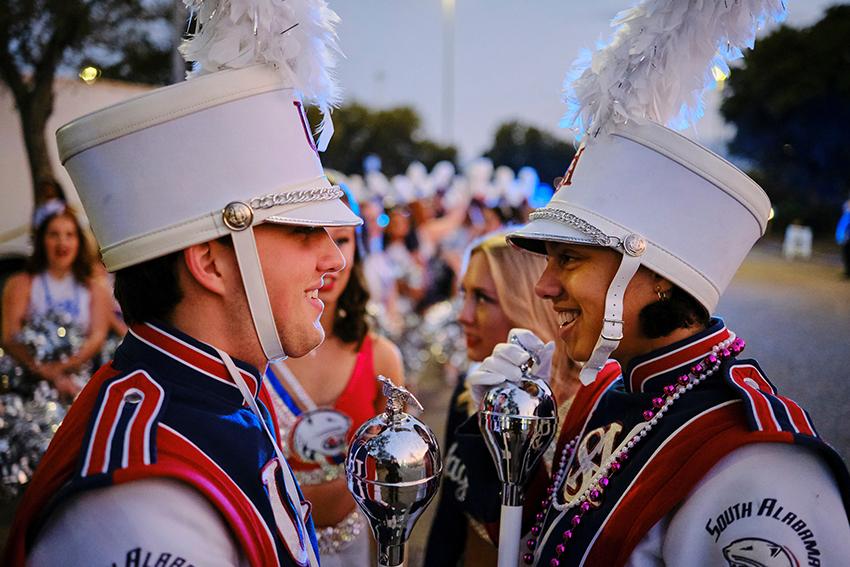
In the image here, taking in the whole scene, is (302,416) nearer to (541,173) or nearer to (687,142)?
(687,142)

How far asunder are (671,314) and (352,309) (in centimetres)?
162

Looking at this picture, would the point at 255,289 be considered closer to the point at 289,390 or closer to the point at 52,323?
the point at 289,390

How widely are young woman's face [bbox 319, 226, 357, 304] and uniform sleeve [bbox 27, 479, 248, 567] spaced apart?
1643 mm

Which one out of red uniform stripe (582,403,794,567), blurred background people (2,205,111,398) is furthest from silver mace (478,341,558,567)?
blurred background people (2,205,111,398)

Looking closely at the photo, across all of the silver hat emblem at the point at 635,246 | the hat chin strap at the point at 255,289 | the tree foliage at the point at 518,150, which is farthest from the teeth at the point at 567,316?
the tree foliage at the point at 518,150

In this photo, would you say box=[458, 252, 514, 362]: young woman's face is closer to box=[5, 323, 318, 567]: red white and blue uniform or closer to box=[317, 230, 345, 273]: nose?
box=[317, 230, 345, 273]: nose

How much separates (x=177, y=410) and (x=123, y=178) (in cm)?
50

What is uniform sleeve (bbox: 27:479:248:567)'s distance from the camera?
1.26 meters

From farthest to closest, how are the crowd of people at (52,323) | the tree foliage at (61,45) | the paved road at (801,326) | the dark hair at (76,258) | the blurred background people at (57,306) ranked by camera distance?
the dark hair at (76,258) → the tree foliage at (61,45) → the blurred background people at (57,306) → the crowd of people at (52,323) → the paved road at (801,326)

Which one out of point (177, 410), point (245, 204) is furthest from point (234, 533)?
point (245, 204)

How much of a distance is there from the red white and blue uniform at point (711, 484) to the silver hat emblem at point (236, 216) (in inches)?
40.4

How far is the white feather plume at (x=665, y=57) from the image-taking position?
Answer: 173cm

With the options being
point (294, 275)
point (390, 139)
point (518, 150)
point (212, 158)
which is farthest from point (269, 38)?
point (390, 139)

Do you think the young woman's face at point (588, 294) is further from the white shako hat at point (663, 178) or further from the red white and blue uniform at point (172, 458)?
the red white and blue uniform at point (172, 458)
